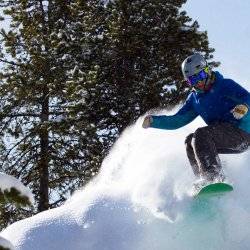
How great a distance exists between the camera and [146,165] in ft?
24.9

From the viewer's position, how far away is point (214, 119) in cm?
692

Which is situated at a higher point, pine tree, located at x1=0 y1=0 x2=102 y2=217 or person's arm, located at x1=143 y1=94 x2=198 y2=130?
pine tree, located at x1=0 y1=0 x2=102 y2=217

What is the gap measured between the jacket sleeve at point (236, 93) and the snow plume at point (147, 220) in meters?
0.93

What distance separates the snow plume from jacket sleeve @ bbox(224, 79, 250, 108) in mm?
935

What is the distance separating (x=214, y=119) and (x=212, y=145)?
22.2 inches

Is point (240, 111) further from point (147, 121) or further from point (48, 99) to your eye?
point (48, 99)

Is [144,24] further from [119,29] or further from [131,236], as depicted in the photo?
[131,236]

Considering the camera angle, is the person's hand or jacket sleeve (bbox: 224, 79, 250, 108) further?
the person's hand

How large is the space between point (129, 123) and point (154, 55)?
2819 millimetres

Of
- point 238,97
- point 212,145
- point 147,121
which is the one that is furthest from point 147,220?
point 238,97

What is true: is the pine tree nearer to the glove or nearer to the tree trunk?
the tree trunk

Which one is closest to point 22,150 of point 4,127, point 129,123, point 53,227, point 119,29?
point 4,127

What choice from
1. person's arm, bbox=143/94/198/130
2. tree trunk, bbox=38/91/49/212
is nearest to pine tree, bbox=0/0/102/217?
tree trunk, bbox=38/91/49/212

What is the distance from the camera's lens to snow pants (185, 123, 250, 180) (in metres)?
6.35
